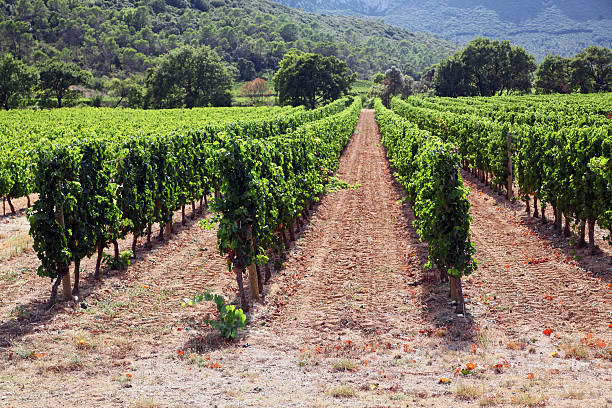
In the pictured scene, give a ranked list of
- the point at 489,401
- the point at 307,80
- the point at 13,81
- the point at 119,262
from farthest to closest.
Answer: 1. the point at 307,80
2. the point at 13,81
3. the point at 119,262
4. the point at 489,401

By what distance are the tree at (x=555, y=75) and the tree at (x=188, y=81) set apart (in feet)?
203

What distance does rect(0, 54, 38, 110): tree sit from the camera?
71.9 meters

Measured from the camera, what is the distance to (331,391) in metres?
7.66

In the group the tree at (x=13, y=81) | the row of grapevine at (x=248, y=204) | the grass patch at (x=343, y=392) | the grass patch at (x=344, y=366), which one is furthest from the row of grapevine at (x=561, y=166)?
the tree at (x=13, y=81)

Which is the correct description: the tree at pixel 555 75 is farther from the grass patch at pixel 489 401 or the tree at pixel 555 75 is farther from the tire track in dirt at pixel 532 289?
the grass patch at pixel 489 401

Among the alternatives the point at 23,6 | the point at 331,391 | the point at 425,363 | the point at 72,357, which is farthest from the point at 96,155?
the point at 23,6

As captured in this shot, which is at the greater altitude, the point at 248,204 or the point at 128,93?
the point at 128,93

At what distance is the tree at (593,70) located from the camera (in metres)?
88.3

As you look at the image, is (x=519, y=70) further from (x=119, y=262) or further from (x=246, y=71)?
(x=119, y=262)

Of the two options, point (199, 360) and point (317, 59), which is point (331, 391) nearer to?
point (199, 360)

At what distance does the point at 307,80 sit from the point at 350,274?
249 feet

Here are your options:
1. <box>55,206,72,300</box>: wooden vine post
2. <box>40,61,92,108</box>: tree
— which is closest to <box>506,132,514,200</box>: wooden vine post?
<box>55,206,72,300</box>: wooden vine post

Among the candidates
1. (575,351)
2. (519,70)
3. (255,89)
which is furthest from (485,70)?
(575,351)

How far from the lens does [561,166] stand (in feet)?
48.8
